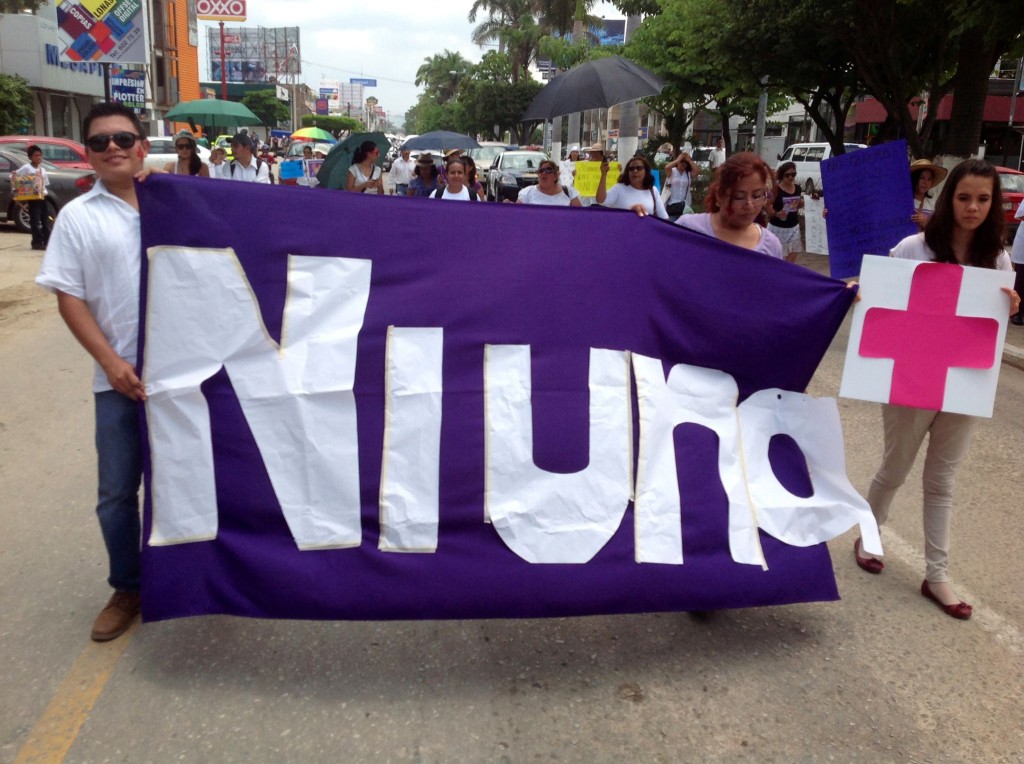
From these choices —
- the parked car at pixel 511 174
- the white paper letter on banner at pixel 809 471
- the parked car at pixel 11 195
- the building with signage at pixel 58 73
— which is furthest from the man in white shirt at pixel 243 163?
the parked car at pixel 511 174

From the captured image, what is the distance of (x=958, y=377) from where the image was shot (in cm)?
369

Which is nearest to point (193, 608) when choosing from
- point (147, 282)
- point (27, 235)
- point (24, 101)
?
point (147, 282)

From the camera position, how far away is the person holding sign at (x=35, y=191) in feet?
48.0

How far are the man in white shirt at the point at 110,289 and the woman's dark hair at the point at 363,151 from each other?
26.6ft

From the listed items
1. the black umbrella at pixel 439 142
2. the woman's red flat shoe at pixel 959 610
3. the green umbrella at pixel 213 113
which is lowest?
the woman's red flat shoe at pixel 959 610

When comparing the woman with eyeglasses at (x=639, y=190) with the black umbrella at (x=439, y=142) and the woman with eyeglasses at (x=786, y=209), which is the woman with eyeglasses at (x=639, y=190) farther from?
the black umbrella at (x=439, y=142)

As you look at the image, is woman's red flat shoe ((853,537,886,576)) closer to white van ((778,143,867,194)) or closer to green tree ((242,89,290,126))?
white van ((778,143,867,194))

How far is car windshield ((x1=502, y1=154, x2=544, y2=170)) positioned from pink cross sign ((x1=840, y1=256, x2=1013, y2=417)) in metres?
22.7

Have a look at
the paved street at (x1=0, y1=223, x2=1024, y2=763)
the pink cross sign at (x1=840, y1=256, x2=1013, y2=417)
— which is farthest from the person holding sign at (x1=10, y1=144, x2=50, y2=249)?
the pink cross sign at (x1=840, y1=256, x2=1013, y2=417)

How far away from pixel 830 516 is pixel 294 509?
2004mm

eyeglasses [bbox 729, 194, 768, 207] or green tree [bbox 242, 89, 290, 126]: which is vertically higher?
green tree [bbox 242, 89, 290, 126]

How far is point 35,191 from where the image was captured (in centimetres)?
1466

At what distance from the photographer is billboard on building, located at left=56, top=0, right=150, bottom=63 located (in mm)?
17328

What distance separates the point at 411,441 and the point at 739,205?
5.37 feet
